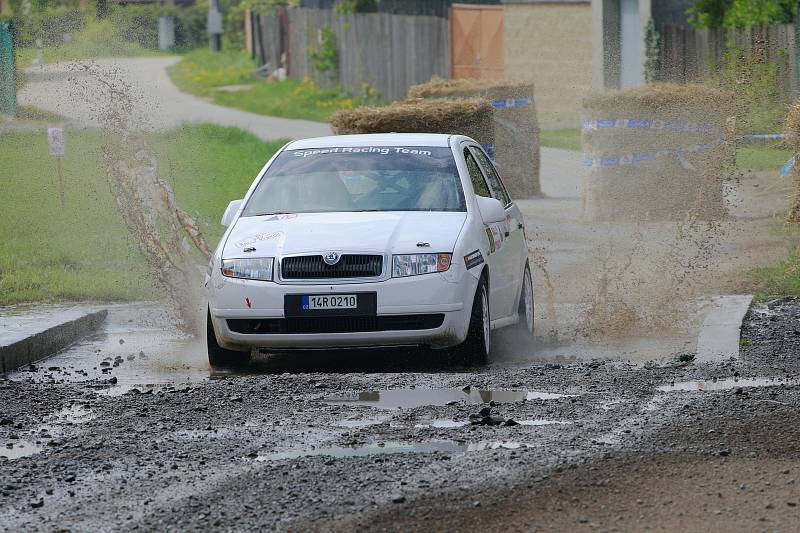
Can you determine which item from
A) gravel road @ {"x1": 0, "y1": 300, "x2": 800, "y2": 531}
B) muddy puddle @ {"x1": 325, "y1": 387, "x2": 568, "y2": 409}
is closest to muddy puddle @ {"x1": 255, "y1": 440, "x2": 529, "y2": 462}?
gravel road @ {"x1": 0, "y1": 300, "x2": 800, "y2": 531}

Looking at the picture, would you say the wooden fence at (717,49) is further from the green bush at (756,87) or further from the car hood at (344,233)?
the car hood at (344,233)

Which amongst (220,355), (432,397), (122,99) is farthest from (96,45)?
(432,397)

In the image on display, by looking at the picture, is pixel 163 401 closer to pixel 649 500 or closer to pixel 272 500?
pixel 272 500

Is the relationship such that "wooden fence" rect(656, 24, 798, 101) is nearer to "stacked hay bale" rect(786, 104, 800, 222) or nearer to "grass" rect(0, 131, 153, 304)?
"stacked hay bale" rect(786, 104, 800, 222)

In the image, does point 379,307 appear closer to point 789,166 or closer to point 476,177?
point 476,177

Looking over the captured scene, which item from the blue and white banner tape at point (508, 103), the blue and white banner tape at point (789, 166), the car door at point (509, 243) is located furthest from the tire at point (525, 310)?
the blue and white banner tape at point (508, 103)

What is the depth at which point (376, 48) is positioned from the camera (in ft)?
139

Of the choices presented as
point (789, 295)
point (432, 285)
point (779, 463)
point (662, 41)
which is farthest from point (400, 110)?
point (662, 41)

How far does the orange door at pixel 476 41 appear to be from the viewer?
37.3 metres

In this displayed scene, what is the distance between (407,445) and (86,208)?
1331 centimetres

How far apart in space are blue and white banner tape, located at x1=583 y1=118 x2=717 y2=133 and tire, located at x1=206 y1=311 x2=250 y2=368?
9.92m

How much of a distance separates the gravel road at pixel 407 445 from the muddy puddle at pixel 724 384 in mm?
22

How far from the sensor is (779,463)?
6973mm

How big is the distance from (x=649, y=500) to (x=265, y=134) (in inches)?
1083
